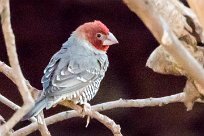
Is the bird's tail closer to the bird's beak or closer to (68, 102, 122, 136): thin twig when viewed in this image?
(68, 102, 122, 136): thin twig

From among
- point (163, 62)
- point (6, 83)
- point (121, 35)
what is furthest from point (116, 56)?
point (163, 62)

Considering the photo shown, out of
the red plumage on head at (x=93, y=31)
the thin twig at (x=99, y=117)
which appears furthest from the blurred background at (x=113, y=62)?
the thin twig at (x=99, y=117)

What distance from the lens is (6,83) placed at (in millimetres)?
2201

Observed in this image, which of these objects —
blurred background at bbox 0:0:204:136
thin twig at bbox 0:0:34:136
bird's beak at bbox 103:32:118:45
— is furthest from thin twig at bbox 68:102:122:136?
thin twig at bbox 0:0:34:136

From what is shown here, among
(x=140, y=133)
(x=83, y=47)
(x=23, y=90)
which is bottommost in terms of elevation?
(x=140, y=133)

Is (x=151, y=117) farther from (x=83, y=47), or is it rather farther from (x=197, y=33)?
(x=197, y=33)

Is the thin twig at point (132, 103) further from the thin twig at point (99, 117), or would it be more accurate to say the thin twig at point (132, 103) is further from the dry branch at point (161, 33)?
the dry branch at point (161, 33)

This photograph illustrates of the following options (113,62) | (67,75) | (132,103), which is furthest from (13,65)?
(113,62)

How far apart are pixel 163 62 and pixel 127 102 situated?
591 mm

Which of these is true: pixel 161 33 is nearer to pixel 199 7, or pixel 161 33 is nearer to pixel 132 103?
pixel 199 7

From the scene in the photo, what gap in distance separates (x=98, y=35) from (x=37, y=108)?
48 centimetres

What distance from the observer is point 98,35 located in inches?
71.1

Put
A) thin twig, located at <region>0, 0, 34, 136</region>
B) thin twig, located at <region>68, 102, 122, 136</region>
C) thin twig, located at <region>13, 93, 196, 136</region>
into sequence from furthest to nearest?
1. thin twig, located at <region>13, 93, 196, 136</region>
2. thin twig, located at <region>68, 102, 122, 136</region>
3. thin twig, located at <region>0, 0, 34, 136</region>

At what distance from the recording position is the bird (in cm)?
157
